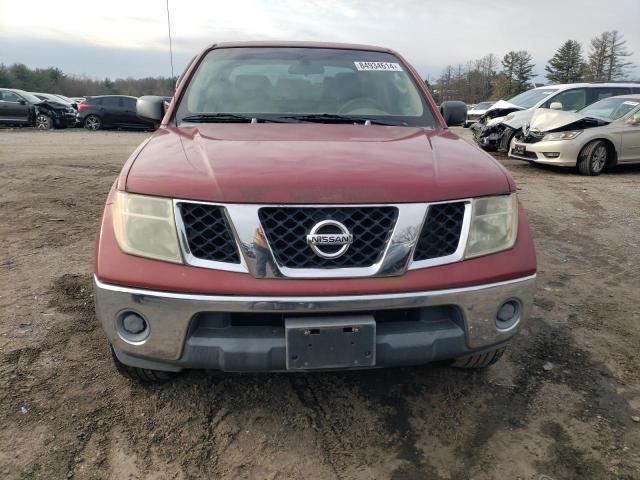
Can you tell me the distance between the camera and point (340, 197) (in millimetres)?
1970

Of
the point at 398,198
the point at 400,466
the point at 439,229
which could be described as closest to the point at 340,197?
the point at 398,198

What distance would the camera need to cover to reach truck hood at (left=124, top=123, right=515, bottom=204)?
78.2 inches

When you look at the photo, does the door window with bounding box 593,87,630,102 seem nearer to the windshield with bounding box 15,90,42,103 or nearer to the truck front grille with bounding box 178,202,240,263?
the truck front grille with bounding box 178,202,240,263

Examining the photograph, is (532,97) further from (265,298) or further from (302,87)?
(265,298)

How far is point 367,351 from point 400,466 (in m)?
0.52

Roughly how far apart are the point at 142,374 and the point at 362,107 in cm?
198

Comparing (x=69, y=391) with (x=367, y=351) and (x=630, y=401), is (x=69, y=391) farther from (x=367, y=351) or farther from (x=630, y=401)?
(x=630, y=401)

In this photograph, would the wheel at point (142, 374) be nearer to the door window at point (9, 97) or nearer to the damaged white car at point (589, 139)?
the damaged white car at point (589, 139)

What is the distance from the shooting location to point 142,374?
2.41 metres

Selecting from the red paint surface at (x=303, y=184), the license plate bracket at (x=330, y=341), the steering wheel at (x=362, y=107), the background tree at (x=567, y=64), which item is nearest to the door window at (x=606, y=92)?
the steering wheel at (x=362, y=107)

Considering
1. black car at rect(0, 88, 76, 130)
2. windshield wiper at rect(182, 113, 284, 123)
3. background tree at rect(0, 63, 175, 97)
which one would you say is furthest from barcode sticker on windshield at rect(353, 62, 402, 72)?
background tree at rect(0, 63, 175, 97)

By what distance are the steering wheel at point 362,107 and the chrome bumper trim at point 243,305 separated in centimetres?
151

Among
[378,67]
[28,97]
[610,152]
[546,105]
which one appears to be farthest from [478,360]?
[28,97]

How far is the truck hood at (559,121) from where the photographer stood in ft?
31.3
